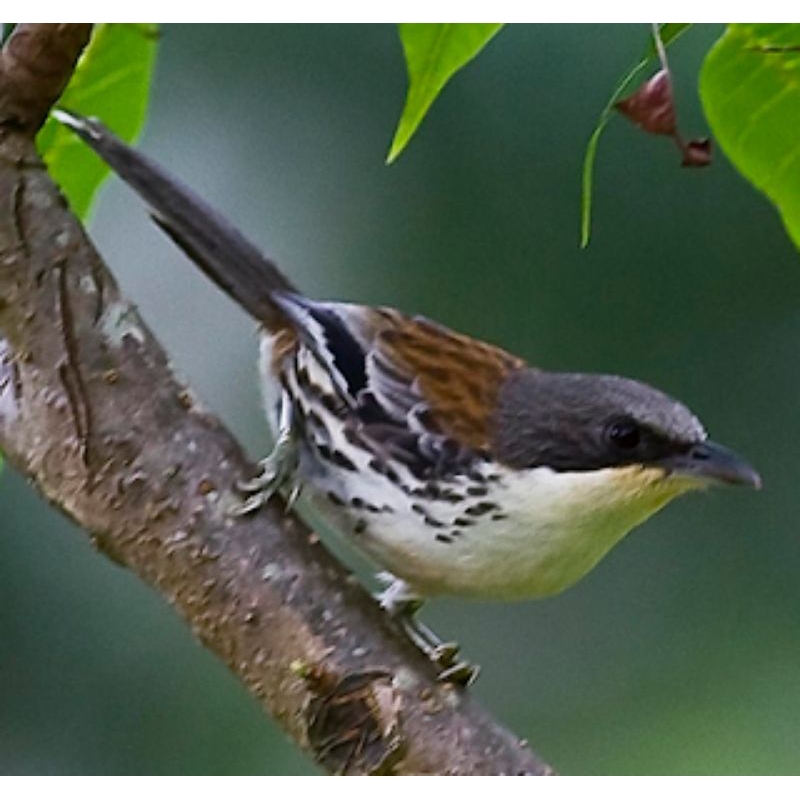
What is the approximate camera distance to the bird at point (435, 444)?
114 cm

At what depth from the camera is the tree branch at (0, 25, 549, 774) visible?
106 centimetres

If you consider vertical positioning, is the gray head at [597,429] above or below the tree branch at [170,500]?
below

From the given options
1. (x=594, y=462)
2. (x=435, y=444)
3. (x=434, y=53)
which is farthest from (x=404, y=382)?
(x=434, y=53)

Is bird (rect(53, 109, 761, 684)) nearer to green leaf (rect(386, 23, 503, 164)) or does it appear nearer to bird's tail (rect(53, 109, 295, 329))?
bird's tail (rect(53, 109, 295, 329))

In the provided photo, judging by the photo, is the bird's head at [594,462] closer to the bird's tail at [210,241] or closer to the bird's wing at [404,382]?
the bird's wing at [404,382]

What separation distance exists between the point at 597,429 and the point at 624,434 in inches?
1.1

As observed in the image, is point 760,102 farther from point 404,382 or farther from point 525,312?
point 525,312

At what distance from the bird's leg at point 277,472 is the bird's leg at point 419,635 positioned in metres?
0.11

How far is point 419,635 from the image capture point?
1.14 m

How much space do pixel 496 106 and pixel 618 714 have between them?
23.8 inches

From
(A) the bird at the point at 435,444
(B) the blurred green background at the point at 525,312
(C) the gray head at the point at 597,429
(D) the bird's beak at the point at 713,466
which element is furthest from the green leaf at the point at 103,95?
(D) the bird's beak at the point at 713,466
